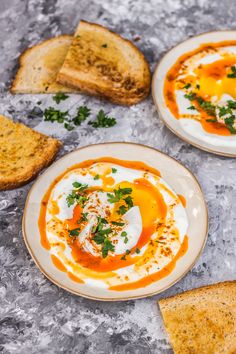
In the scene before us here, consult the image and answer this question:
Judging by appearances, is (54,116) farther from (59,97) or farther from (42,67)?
(42,67)

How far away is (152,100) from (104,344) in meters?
2.24

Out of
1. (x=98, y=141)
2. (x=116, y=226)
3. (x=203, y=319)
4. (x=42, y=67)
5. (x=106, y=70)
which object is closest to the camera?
(x=203, y=319)

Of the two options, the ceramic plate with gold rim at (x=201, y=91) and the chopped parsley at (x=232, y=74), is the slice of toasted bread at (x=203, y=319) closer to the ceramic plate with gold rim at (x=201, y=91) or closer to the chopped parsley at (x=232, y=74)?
the ceramic plate with gold rim at (x=201, y=91)

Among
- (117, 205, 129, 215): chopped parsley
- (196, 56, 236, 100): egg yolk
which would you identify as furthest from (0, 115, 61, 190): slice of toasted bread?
(196, 56, 236, 100): egg yolk

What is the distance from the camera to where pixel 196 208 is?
382 centimetres

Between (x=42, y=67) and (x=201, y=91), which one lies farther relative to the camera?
(x=42, y=67)

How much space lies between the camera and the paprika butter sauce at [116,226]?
3.53 m

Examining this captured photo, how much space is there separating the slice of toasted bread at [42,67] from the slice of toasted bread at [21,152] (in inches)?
18.6

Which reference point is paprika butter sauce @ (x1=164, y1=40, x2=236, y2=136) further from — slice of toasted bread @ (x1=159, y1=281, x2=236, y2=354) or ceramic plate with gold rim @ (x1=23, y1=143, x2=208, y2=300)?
slice of toasted bread @ (x1=159, y1=281, x2=236, y2=354)

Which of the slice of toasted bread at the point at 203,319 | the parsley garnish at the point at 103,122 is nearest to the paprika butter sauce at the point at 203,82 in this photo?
the parsley garnish at the point at 103,122

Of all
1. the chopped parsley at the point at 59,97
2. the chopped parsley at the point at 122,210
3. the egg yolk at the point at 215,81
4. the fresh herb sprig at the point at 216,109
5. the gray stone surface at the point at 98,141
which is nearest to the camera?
the gray stone surface at the point at 98,141

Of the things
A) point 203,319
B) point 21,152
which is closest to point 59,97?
point 21,152

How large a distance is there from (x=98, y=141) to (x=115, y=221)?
1.03 m

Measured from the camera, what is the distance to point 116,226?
3604mm
